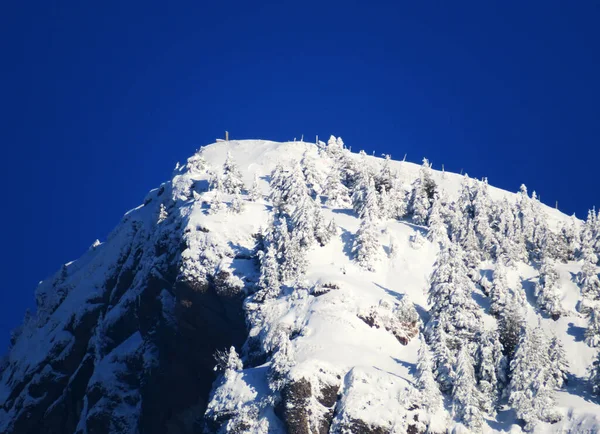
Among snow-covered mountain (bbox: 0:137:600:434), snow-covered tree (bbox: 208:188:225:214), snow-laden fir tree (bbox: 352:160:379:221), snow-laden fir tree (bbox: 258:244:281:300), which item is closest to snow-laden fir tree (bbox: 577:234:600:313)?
snow-covered mountain (bbox: 0:137:600:434)

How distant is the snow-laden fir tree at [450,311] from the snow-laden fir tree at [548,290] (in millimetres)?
12878

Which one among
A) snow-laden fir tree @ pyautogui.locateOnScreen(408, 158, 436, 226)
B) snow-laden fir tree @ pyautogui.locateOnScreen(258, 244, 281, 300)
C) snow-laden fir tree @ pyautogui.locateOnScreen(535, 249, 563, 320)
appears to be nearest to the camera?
snow-laden fir tree @ pyautogui.locateOnScreen(258, 244, 281, 300)

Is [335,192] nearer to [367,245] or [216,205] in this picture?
[367,245]

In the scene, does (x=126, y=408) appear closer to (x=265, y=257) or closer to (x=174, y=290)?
(x=174, y=290)

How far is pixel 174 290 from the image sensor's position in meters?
88.0

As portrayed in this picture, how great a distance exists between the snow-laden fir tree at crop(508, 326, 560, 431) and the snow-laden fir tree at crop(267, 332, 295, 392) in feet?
74.2

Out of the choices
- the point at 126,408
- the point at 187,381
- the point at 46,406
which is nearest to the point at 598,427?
the point at 187,381

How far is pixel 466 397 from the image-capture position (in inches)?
2719

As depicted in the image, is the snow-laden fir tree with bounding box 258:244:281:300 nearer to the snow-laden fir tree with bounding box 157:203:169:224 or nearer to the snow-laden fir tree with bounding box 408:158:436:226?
the snow-laden fir tree with bounding box 157:203:169:224

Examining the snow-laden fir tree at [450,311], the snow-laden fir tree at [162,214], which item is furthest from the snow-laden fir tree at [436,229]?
the snow-laden fir tree at [162,214]

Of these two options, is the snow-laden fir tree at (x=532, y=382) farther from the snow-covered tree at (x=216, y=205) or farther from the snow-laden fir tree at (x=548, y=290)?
the snow-covered tree at (x=216, y=205)

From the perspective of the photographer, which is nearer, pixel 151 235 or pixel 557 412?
pixel 557 412

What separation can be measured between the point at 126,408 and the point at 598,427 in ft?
181

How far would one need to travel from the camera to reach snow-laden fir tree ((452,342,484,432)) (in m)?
68.5
